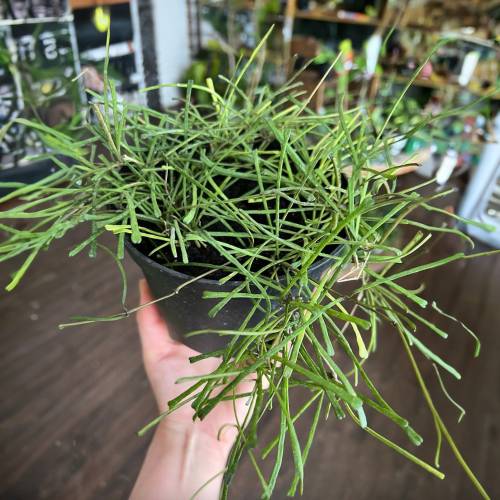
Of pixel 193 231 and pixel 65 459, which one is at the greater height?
pixel 193 231

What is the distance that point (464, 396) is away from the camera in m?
0.61

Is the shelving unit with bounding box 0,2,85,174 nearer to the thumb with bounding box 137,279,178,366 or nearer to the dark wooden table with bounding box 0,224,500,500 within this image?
the dark wooden table with bounding box 0,224,500,500

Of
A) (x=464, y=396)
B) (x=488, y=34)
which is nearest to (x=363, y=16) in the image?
(x=488, y=34)

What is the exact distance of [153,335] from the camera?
34cm

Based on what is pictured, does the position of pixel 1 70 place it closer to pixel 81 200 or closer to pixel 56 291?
pixel 56 291

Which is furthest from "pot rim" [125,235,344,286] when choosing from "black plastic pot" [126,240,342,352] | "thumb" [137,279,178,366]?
"thumb" [137,279,178,366]

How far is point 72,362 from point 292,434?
0.59 meters

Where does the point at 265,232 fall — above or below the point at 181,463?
above

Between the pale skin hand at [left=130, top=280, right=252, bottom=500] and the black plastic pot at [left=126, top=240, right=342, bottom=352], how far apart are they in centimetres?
6

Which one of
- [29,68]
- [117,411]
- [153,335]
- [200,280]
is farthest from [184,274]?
[29,68]

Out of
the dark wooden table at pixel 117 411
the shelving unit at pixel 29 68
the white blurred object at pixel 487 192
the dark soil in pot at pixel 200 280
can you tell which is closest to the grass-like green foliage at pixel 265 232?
the dark soil in pot at pixel 200 280

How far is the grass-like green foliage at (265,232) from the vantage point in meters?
0.15

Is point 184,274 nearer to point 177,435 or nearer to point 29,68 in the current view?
point 177,435

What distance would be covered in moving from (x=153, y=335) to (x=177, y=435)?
0.08 meters
